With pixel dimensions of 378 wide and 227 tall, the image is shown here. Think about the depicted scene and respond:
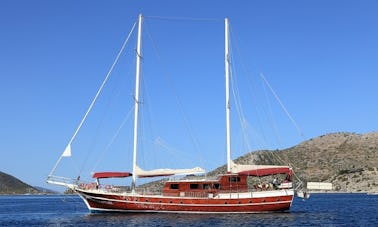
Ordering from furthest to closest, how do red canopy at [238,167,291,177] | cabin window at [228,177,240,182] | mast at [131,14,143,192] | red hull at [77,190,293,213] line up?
mast at [131,14,143,192] < cabin window at [228,177,240,182] < red canopy at [238,167,291,177] < red hull at [77,190,293,213]

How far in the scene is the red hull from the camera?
58.7m

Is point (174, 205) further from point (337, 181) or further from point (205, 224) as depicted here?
Answer: point (337, 181)

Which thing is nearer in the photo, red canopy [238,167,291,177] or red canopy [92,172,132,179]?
red canopy [238,167,291,177]

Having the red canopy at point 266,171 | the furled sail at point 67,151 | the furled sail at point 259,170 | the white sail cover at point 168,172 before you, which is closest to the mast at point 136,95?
the white sail cover at point 168,172

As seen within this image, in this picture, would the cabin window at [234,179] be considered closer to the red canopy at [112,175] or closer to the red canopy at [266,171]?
the red canopy at [266,171]

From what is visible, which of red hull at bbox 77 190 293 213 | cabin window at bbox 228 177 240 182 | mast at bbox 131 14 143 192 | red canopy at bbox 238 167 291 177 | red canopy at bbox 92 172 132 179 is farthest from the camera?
red canopy at bbox 92 172 132 179

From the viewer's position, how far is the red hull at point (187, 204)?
58.7 m

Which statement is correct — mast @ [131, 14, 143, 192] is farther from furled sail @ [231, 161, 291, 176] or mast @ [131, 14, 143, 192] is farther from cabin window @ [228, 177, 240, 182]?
furled sail @ [231, 161, 291, 176]

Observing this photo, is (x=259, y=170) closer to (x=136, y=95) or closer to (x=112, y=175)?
(x=136, y=95)

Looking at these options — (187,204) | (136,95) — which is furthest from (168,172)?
(136,95)

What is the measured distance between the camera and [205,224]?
4881cm

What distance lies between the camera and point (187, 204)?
192 feet

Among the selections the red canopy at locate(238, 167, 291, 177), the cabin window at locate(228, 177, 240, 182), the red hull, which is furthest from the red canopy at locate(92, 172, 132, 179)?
the red canopy at locate(238, 167, 291, 177)

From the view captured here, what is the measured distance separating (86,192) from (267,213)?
2157 centimetres
